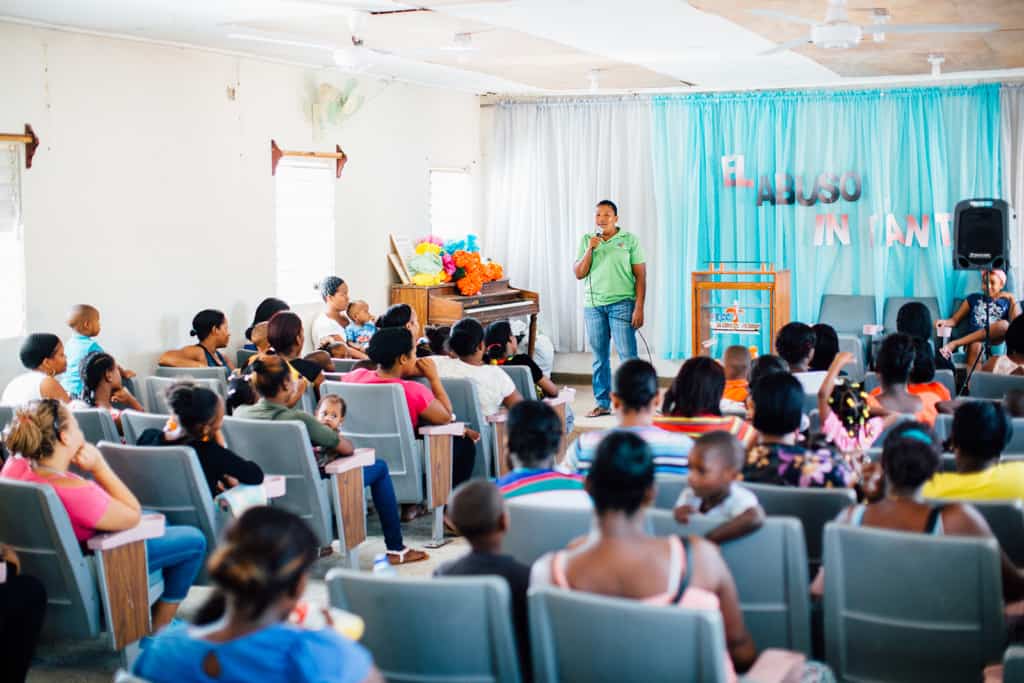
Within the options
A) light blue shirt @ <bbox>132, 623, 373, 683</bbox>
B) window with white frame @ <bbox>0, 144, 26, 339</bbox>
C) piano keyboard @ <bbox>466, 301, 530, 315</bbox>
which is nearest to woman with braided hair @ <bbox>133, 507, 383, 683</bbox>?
light blue shirt @ <bbox>132, 623, 373, 683</bbox>

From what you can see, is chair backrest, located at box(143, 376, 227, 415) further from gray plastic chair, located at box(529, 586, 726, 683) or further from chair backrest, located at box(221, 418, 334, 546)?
gray plastic chair, located at box(529, 586, 726, 683)

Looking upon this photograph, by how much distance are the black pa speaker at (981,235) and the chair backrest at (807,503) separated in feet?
19.0

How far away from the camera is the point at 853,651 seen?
303 cm

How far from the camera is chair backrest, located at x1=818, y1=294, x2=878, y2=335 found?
966 cm

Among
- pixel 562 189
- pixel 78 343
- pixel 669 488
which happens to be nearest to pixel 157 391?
pixel 78 343

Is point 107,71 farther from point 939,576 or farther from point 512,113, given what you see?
point 939,576

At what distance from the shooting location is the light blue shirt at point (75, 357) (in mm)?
6207

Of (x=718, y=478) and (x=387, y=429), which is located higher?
(x=718, y=478)

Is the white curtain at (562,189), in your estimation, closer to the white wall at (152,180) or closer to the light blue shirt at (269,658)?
the white wall at (152,180)

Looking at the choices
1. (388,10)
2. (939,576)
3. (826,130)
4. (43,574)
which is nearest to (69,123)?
(388,10)

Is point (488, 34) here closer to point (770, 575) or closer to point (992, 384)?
point (992, 384)

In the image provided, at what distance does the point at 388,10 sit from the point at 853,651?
4054 mm

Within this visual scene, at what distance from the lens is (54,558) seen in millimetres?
3641

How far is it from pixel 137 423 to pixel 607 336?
4931 millimetres
